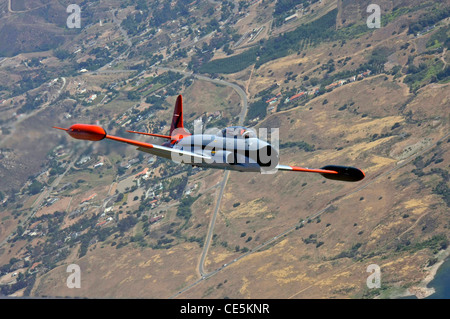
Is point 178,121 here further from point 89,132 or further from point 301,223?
point 301,223

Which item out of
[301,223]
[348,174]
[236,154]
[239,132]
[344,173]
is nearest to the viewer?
[236,154]

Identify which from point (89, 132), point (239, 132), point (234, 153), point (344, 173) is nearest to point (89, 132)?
point (89, 132)

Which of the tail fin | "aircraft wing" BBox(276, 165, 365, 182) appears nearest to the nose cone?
"aircraft wing" BBox(276, 165, 365, 182)

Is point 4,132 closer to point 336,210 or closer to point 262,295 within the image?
point 262,295

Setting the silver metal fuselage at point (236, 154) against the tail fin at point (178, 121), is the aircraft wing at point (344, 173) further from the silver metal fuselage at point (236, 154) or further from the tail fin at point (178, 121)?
the tail fin at point (178, 121)

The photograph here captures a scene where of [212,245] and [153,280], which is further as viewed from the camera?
[212,245]

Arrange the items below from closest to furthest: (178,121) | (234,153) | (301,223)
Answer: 1. (234,153)
2. (178,121)
3. (301,223)
